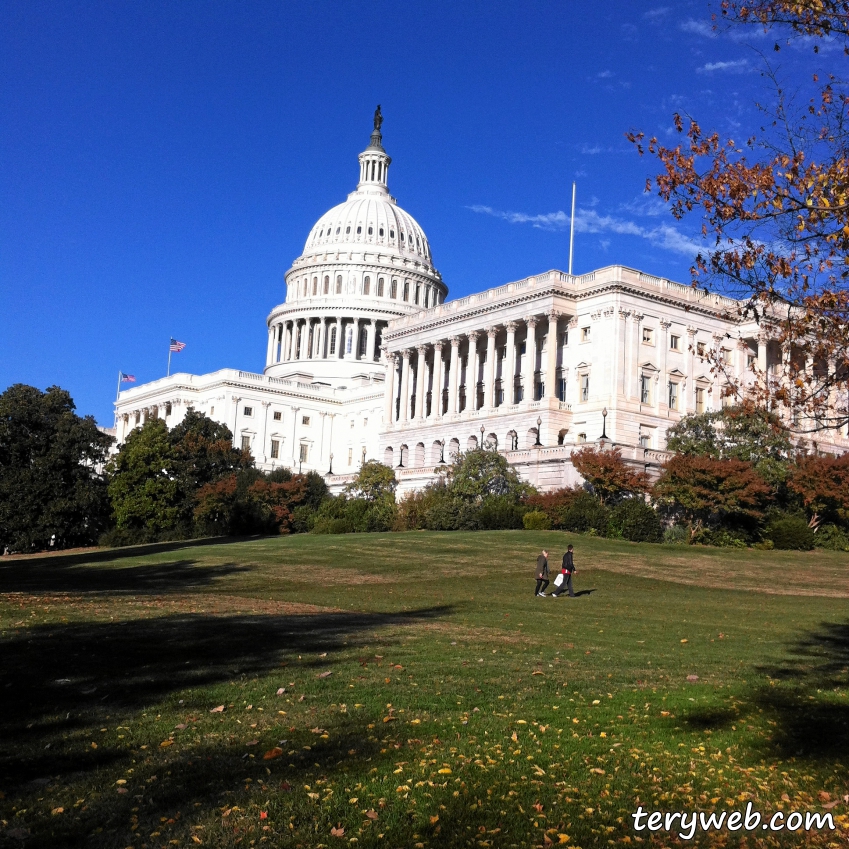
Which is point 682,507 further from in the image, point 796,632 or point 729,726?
point 729,726

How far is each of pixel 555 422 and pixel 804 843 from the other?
80.4 metres

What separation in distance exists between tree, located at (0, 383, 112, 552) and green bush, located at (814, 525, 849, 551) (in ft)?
171

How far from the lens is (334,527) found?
77.2 metres

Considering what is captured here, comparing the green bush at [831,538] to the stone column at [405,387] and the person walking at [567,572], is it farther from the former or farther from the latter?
the stone column at [405,387]

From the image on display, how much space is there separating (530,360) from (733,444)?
89.4 feet

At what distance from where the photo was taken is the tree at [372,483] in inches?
3410

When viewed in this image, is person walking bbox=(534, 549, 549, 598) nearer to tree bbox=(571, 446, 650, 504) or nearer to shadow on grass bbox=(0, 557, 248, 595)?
shadow on grass bbox=(0, 557, 248, 595)

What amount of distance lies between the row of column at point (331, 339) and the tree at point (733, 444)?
87374 mm

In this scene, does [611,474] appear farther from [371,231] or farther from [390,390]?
[371,231]

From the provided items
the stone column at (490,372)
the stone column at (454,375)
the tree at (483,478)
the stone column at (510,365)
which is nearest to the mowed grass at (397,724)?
the tree at (483,478)

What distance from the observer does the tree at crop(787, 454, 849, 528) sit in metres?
64.9

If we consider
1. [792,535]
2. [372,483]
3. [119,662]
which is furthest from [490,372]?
[119,662]

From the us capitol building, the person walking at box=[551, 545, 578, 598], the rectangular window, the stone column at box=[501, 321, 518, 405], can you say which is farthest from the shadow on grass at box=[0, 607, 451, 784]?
the stone column at box=[501, 321, 518, 405]

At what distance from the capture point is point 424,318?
110 m
